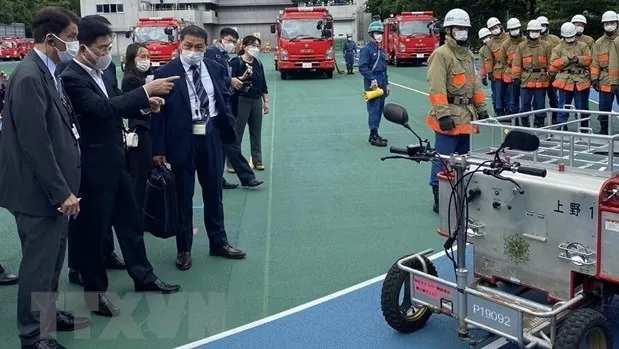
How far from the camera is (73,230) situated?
205 inches

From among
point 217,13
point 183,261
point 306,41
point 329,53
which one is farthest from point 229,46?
point 217,13

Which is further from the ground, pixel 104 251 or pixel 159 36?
pixel 159 36

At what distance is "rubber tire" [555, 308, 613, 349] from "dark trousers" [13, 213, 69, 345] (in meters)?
2.84

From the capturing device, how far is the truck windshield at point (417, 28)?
31844mm

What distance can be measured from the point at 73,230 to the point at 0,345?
968mm

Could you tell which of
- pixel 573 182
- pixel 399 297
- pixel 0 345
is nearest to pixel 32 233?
pixel 0 345

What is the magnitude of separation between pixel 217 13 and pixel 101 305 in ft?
283

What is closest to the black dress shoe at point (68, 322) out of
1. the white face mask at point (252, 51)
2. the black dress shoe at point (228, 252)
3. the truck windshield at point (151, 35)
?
the black dress shoe at point (228, 252)

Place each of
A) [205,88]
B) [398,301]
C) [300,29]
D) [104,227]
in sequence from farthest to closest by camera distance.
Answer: [300,29], [205,88], [104,227], [398,301]

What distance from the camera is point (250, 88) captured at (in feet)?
29.2

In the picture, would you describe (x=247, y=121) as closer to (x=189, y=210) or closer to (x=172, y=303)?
(x=189, y=210)

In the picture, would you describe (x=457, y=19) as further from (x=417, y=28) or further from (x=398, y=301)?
(x=417, y=28)

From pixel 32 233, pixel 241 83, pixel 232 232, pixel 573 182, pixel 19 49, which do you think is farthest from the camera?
pixel 19 49

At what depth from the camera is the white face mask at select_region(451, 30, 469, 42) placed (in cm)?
644
